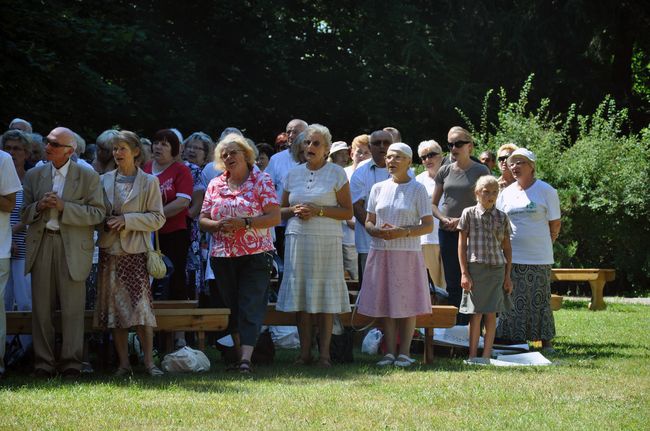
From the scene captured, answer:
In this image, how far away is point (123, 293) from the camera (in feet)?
28.3

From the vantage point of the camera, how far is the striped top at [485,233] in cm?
976

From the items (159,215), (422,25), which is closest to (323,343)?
(159,215)

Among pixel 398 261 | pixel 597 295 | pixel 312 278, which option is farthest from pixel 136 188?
pixel 597 295

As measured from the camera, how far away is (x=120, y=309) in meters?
8.59

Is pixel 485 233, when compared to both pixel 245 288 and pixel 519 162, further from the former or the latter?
pixel 245 288

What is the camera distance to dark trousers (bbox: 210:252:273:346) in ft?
29.3

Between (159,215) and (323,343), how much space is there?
185cm

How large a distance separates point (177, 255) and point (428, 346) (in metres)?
2.68

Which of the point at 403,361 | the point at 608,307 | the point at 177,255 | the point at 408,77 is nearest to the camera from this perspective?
the point at 403,361

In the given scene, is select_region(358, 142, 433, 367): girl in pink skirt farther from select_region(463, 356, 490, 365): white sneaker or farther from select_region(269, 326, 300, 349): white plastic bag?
select_region(269, 326, 300, 349): white plastic bag

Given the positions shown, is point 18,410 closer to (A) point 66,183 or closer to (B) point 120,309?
(B) point 120,309

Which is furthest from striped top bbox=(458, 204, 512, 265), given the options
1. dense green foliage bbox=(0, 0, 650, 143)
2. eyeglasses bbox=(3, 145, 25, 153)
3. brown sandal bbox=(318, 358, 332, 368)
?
dense green foliage bbox=(0, 0, 650, 143)

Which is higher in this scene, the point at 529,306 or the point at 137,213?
the point at 137,213

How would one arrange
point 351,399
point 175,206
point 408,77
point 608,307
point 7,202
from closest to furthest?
Answer: point 351,399 < point 7,202 < point 175,206 < point 608,307 < point 408,77
